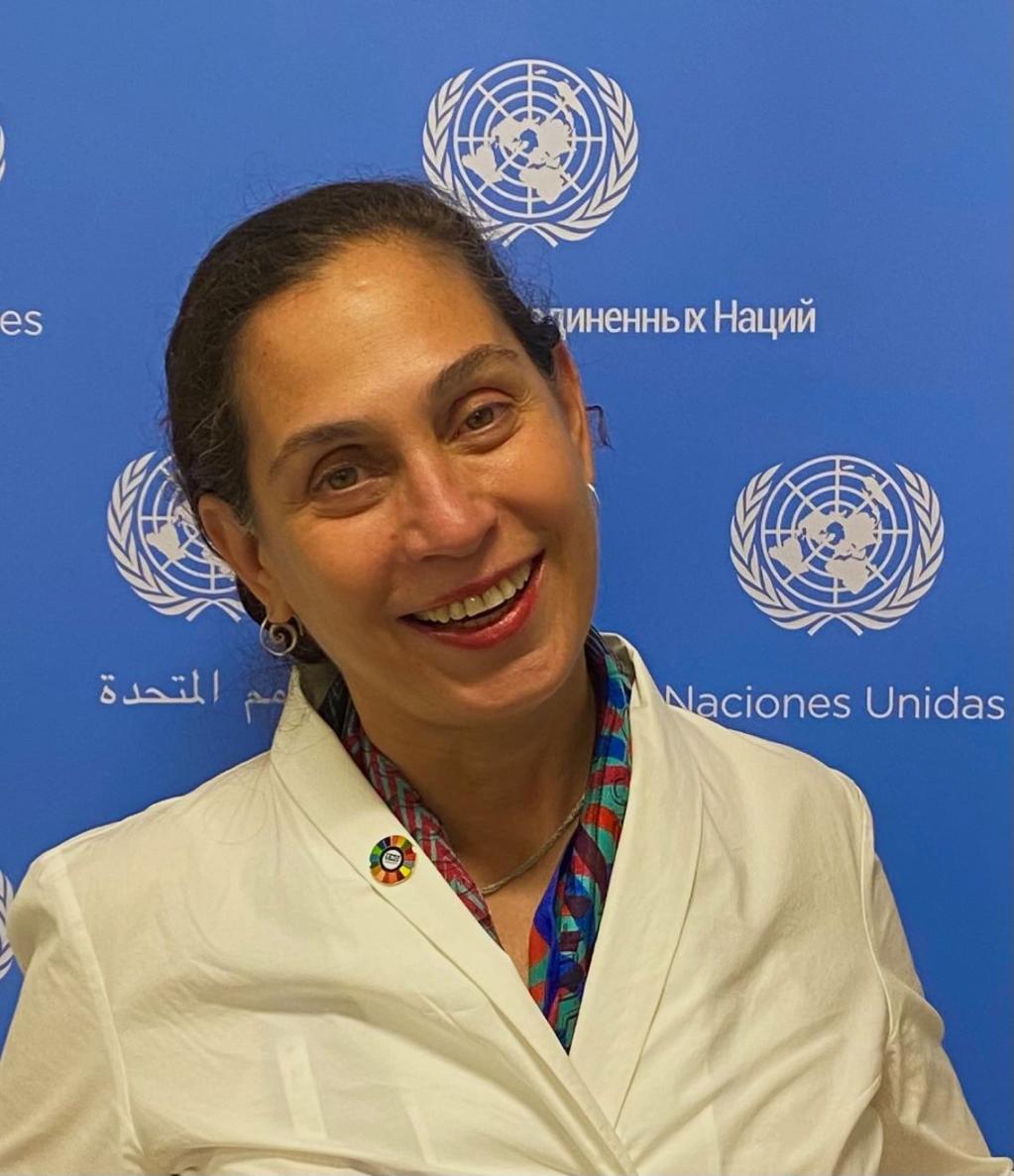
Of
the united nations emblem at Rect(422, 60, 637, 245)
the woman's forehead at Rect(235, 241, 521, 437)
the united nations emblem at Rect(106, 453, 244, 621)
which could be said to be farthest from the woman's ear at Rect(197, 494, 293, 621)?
the united nations emblem at Rect(422, 60, 637, 245)

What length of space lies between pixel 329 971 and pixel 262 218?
0.57 metres

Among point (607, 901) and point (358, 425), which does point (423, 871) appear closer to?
point (607, 901)

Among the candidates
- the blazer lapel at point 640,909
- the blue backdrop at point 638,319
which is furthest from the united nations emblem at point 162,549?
the blazer lapel at point 640,909

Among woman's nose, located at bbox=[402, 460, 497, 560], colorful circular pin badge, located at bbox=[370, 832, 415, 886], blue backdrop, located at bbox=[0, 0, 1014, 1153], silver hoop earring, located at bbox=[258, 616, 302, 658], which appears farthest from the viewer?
blue backdrop, located at bbox=[0, 0, 1014, 1153]

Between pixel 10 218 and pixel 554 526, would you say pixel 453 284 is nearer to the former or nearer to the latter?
pixel 554 526

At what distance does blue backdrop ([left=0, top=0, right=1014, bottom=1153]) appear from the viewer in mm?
1260

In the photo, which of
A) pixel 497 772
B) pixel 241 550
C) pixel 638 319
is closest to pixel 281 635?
pixel 241 550

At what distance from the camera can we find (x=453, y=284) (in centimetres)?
98

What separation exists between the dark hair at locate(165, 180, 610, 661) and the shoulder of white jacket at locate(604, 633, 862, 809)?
0.94ft

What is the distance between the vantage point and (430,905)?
99cm

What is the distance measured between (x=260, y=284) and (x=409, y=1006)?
0.54 meters

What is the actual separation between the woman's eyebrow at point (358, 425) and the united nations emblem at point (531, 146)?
37 cm

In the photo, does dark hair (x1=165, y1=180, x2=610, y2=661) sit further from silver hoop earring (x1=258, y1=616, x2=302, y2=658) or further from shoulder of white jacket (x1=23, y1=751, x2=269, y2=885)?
shoulder of white jacket (x1=23, y1=751, x2=269, y2=885)

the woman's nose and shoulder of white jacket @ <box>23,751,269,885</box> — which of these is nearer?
the woman's nose
